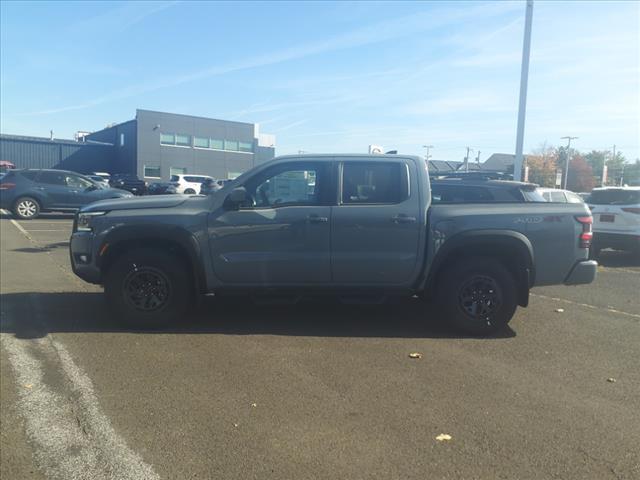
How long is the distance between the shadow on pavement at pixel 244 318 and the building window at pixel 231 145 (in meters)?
45.3

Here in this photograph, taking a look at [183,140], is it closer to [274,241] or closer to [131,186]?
[131,186]

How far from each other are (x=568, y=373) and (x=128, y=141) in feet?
160

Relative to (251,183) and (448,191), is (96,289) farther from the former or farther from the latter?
(448,191)

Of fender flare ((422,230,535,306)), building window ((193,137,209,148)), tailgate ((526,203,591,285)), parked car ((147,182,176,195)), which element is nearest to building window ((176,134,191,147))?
building window ((193,137,209,148))

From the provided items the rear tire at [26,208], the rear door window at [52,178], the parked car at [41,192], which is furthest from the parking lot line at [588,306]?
the rear tire at [26,208]

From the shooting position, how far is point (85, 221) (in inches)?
235

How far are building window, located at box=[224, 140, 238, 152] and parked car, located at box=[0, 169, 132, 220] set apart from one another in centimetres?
3336

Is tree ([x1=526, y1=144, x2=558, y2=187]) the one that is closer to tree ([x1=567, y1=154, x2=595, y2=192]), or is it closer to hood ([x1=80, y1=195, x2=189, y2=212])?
tree ([x1=567, y1=154, x2=595, y2=192])

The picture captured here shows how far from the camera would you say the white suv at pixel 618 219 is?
37.2ft

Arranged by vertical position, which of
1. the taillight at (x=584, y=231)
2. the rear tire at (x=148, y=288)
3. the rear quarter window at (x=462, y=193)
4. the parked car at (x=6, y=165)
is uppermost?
the parked car at (x=6, y=165)

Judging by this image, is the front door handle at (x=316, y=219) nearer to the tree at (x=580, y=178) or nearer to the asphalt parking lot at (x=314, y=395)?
the asphalt parking lot at (x=314, y=395)

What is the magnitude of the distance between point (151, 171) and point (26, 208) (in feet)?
97.9

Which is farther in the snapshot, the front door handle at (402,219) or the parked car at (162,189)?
the parked car at (162,189)

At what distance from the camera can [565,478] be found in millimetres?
3084
